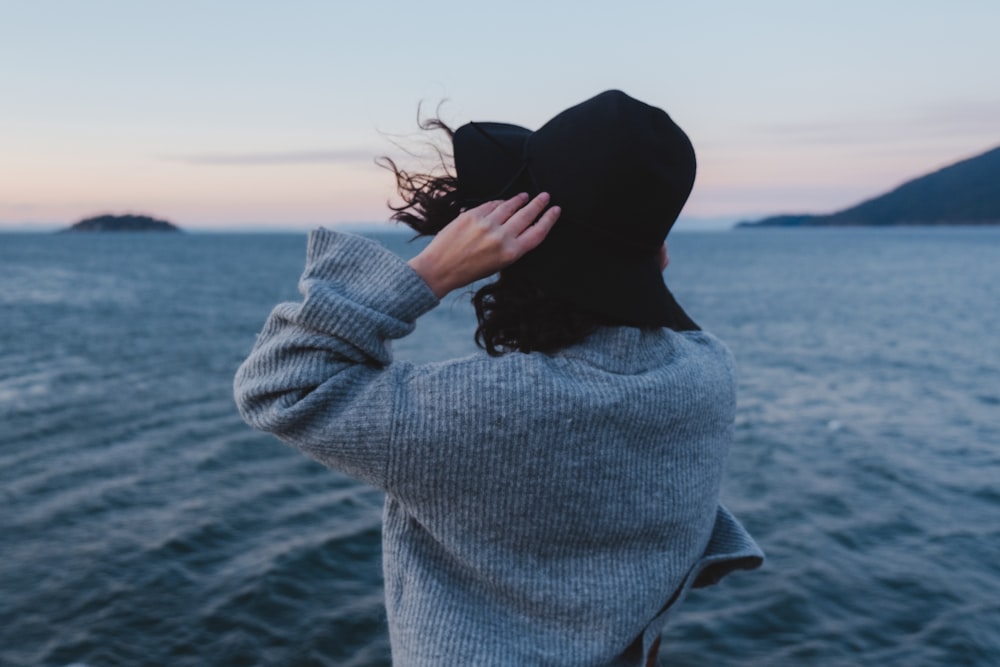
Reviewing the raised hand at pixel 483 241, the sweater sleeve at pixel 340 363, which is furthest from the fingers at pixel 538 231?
the sweater sleeve at pixel 340 363

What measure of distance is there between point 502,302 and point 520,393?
0.83 ft

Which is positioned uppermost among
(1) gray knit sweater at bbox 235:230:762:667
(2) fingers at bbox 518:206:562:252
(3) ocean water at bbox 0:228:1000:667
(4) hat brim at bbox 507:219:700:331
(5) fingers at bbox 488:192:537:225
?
(5) fingers at bbox 488:192:537:225

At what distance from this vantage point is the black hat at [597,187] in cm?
145

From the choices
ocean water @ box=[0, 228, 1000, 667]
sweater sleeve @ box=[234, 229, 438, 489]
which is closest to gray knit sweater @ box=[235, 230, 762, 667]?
sweater sleeve @ box=[234, 229, 438, 489]

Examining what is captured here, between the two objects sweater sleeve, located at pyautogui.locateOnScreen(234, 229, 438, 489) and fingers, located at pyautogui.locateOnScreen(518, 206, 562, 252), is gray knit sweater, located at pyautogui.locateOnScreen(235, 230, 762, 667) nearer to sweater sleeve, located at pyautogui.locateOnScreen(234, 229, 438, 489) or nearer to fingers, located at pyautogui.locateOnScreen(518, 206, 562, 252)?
sweater sleeve, located at pyautogui.locateOnScreen(234, 229, 438, 489)

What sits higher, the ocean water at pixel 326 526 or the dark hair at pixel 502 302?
the dark hair at pixel 502 302

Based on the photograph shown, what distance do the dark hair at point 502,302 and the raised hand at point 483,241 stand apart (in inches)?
3.2

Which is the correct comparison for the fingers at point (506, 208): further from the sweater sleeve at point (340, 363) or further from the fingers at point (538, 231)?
the sweater sleeve at point (340, 363)

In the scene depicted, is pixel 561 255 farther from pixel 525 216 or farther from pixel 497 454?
pixel 497 454

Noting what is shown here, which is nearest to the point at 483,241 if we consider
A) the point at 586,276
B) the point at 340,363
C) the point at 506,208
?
the point at 506,208

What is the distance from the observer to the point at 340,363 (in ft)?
4.66

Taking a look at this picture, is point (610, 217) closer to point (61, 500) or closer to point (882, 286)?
point (61, 500)

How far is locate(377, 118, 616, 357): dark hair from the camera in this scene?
1.49 metres

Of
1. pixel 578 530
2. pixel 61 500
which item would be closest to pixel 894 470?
pixel 61 500
